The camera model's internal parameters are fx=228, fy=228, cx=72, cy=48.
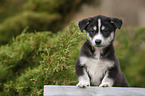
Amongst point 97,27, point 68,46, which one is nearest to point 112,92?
point 97,27

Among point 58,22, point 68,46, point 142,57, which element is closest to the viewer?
point 68,46

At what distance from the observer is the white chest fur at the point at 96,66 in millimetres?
2627

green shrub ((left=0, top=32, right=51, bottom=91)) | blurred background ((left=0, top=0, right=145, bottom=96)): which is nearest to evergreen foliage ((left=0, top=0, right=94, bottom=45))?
blurred background ((left=0, top=0, right=145, bottom=96))

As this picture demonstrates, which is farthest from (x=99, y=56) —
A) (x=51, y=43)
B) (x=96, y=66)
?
(x=51, y=43)

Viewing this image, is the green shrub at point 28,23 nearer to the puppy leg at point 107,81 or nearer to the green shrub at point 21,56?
the green shrub at point 21,56

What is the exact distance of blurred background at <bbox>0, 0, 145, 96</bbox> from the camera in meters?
3.27

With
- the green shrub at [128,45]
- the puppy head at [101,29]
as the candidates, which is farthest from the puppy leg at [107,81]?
the green shrub at [128,45]

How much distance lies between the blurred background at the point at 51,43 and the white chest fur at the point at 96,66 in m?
0.47

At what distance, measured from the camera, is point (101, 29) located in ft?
8.43

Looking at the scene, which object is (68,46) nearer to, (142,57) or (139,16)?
(142,57)

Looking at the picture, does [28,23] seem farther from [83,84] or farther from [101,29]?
[83,84]

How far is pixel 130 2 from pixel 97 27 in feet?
23.3

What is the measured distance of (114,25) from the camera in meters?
2.67

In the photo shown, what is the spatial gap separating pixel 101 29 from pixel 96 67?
1.45 ft
